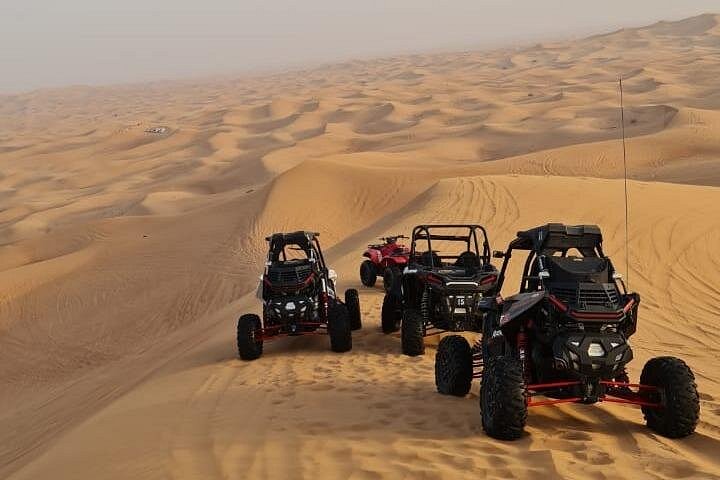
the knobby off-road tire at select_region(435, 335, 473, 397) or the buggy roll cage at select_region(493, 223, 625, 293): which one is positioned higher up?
the buggy roll cage at select_region(493, 223, 625, 293)

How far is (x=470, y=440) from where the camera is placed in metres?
5.34

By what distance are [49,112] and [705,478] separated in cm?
17352

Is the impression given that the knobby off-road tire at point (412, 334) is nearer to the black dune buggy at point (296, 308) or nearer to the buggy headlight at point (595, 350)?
the black dune buggy at point (296, 308)

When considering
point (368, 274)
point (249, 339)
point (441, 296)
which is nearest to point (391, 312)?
point (441, 296)

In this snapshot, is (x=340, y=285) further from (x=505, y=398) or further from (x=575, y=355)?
(x=575, y=355)

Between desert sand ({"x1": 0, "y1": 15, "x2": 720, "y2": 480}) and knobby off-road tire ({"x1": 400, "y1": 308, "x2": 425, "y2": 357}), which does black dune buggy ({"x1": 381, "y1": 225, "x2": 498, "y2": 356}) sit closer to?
knobby off-road tire ({"x1": 400, "y1": 308, "x2": 425, "y2": 357})

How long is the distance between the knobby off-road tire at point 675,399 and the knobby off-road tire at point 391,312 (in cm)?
497

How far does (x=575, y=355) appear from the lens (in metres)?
4.99

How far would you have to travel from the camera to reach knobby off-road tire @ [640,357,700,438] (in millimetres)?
5113

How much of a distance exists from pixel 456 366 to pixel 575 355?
5.43ft

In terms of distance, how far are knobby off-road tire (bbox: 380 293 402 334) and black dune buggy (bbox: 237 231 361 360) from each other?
0.79 meters

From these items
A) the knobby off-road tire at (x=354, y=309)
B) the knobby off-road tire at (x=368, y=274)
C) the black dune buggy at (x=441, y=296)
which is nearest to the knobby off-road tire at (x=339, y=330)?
the black dune buggy at (x=441, y=296)

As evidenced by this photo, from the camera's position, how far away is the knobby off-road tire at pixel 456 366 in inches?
255

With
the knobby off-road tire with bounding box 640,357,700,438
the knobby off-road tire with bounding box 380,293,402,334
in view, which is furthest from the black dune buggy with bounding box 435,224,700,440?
the knobby off-road tire with bounding box 380,293,402,334
